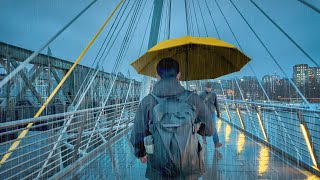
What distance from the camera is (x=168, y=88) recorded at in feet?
5.95

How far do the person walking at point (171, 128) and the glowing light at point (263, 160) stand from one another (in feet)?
10.2

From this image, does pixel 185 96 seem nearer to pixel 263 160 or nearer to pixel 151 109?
pixel 151 109

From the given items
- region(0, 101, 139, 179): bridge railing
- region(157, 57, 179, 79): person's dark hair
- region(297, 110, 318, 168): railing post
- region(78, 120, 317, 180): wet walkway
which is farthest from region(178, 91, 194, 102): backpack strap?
region(297, 110, 318, 168): railing post

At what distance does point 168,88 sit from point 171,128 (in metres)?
0.32

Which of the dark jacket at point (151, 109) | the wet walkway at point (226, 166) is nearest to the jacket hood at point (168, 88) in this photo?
the dark jacket at point (151, 109)

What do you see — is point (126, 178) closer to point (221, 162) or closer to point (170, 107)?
point (221, 162)

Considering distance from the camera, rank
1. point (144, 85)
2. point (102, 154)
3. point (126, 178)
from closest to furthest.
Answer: point (126, 178)
point (102, 154)
point (144, 85)

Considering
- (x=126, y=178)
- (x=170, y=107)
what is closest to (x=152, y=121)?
(x=170, y=107)

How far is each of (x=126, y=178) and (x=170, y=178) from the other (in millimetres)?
2525

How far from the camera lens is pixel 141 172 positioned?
14.4 ft

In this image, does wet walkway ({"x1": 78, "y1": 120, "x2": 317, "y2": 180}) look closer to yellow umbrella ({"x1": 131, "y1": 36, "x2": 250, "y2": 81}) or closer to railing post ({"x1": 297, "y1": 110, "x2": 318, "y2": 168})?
railing post ({"x1": 297, "y1": 110, "x2": 318, "y2": 168})

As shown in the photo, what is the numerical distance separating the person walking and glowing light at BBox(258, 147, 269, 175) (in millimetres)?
3115

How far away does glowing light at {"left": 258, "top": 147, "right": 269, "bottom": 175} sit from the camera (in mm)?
4424

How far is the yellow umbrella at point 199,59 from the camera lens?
322cm
